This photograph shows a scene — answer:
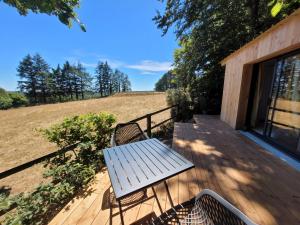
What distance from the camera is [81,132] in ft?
8.89

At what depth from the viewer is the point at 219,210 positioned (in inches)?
34.3

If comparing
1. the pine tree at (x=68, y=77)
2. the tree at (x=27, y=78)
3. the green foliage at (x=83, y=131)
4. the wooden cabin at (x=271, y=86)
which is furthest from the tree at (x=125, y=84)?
the green foliage at (x=83, y=131)

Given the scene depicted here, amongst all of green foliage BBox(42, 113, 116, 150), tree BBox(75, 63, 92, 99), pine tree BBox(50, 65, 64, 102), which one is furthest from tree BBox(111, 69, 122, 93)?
green foliage BBox(42, 113, 116, 150)

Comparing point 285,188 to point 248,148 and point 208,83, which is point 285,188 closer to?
point 248,148

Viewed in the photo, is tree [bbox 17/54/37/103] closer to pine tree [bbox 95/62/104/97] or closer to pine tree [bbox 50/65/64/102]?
pine tree [bbox 50/65/64/102]

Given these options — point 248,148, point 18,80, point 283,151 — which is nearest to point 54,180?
point 248,148

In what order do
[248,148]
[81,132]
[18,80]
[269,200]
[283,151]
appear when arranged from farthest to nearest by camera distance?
[18,80] < [248,148] < [283,151] < [81,132] < [269,200]

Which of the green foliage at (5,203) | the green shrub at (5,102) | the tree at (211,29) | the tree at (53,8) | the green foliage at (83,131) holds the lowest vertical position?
the green shrub at (5,102)

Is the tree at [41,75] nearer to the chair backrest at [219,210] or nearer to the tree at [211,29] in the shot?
the tree at [211,29]

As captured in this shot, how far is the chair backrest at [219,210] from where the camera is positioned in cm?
73

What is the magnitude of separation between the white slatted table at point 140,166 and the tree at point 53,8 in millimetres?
2167

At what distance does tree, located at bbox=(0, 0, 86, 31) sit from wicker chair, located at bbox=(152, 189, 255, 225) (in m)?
2.85

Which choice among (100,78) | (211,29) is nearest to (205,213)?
(211,29)

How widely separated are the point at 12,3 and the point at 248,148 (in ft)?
16.3
